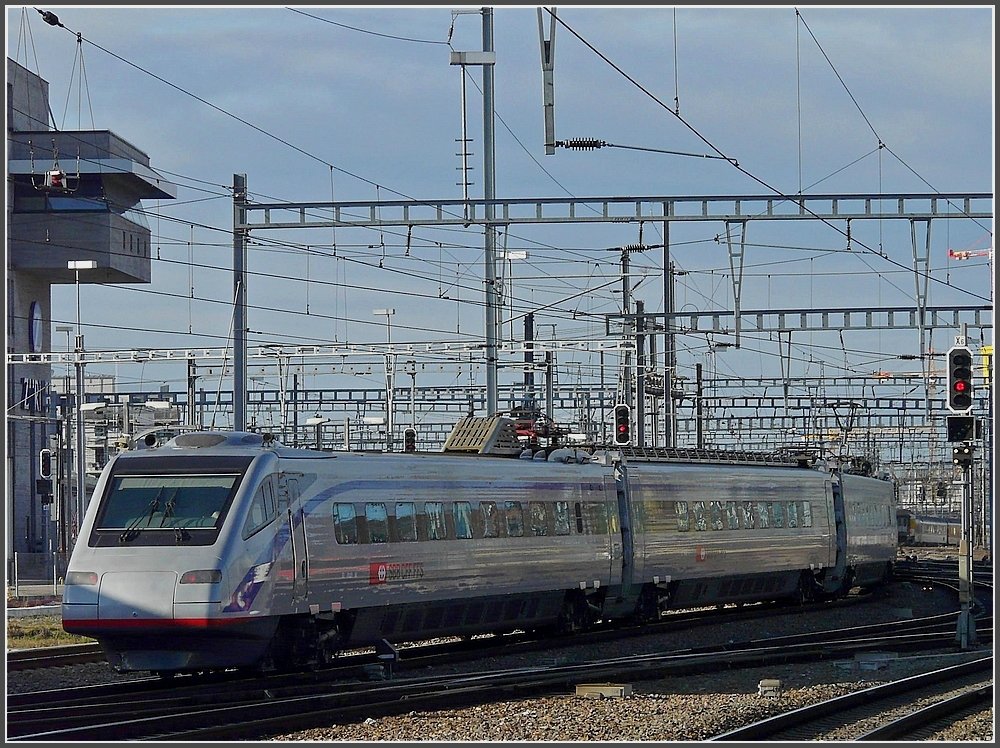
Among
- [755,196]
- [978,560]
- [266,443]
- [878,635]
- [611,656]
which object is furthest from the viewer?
[978,560]

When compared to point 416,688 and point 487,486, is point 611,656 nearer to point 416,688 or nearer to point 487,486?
point 487,486

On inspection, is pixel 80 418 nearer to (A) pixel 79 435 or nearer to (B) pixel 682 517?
(A) pixel 79 435

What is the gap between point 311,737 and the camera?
14914 mm

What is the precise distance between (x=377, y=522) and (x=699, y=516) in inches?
464

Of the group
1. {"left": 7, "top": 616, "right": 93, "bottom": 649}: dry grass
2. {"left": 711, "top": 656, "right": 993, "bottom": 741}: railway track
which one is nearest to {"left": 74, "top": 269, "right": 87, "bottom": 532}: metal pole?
{"left": 7, "top": 616, "right": 93, "bottom": 649}: dry grass

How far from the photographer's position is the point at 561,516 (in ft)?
88.5

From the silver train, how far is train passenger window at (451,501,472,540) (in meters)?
0.04

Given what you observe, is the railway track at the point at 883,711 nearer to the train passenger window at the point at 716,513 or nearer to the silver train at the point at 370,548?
the silver train at the point at 370,548

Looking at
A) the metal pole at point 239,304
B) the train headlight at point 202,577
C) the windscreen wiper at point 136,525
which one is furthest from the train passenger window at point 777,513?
the train headlight at point 202,577

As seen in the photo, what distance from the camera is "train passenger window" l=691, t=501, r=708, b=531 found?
105 feet

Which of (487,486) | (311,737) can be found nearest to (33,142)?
(487,486)

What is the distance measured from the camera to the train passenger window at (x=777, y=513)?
35.5m

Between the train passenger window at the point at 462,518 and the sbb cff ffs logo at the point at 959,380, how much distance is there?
731cm

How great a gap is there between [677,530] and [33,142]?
39231mm
